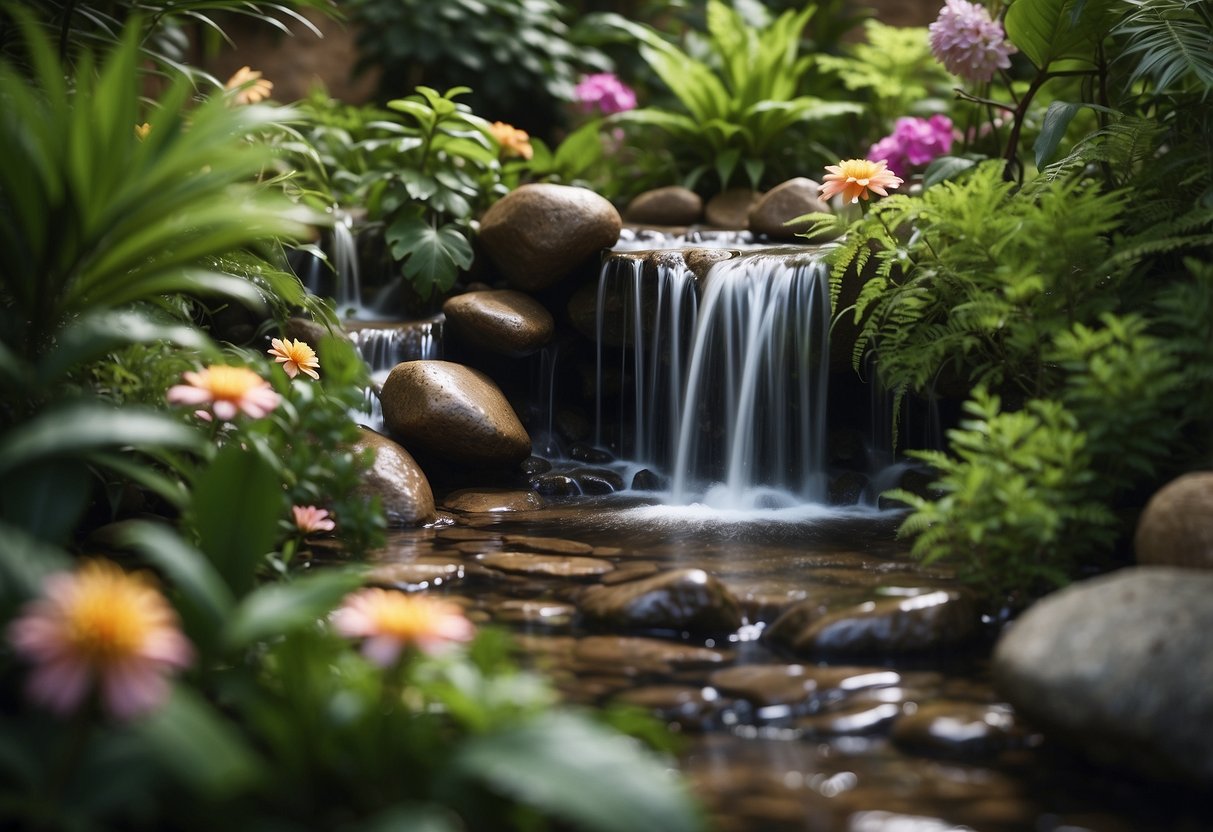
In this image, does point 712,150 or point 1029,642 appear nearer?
point 1029,642

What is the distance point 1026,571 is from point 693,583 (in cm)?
94

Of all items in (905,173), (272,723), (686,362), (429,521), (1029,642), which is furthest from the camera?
(905,173)

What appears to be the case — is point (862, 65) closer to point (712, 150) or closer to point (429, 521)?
point (712, 150)

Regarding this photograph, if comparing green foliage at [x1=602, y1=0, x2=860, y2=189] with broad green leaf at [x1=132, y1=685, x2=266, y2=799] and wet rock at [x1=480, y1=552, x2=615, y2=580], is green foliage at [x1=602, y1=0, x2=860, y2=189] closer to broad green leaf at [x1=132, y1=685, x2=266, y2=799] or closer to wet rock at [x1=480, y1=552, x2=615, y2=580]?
wet rock at [x1=480, y1=552, x2=615, y2=580]

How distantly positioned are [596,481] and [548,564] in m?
1.45

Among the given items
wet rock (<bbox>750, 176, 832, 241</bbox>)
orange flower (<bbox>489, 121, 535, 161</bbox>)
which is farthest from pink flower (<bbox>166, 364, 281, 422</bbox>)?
wet rock (<bbox>750, 176, 832, 241</bbox>)

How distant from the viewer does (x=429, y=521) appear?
175 inches

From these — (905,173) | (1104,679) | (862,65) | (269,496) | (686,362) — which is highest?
(862,65)

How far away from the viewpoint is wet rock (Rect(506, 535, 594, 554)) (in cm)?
395

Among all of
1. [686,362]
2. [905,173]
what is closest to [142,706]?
[686,362]

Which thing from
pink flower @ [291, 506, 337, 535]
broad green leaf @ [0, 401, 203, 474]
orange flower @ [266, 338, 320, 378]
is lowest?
pink flower @ [291, 506, 337, 535]

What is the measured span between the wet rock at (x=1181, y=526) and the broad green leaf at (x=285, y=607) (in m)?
2.08

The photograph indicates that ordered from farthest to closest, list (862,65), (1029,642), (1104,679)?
(862,65) < (1029,642) < (1104,679)

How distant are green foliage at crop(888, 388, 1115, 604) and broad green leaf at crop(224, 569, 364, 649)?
1779 mm
